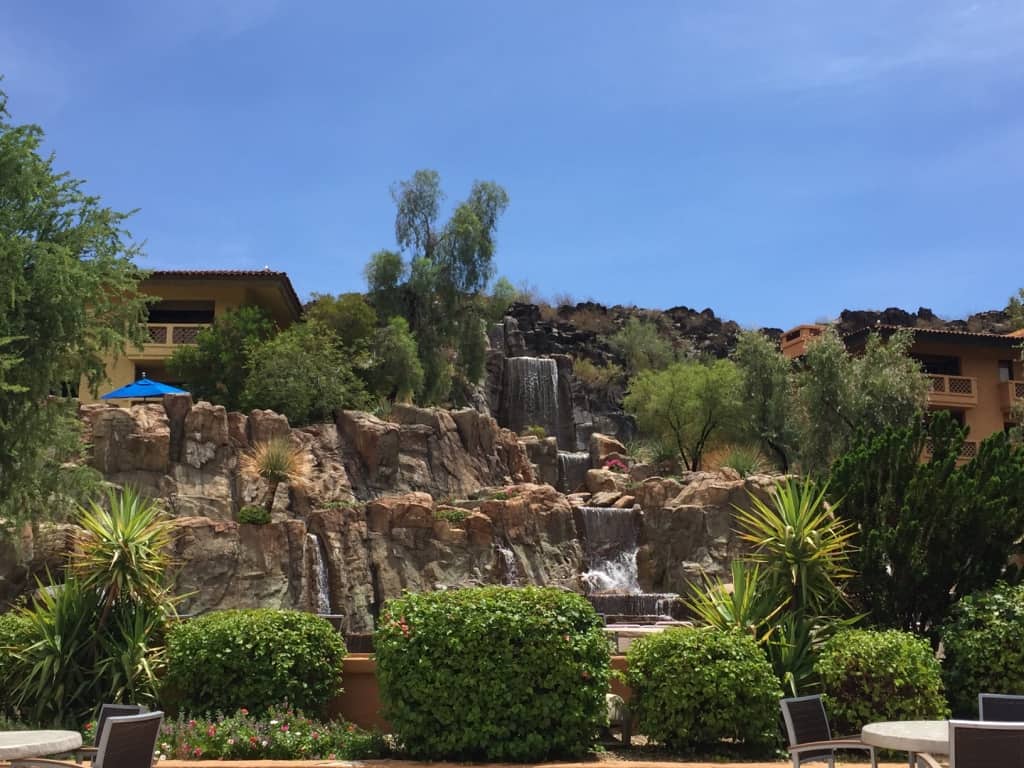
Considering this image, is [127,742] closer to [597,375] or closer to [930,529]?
[930,529]

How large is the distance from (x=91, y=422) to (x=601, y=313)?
48.9 meters

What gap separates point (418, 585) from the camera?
28422mm

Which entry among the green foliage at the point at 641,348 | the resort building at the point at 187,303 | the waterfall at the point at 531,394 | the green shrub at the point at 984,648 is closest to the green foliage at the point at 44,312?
the green shrub at the point at 984,648

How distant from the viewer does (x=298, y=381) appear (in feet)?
112

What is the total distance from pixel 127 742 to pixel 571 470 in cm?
3703

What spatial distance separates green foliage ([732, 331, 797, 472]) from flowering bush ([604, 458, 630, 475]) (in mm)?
5201

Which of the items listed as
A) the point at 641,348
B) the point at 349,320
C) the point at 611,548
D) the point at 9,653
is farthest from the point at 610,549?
the point at 641,348

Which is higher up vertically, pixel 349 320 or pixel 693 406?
pixel 349 320

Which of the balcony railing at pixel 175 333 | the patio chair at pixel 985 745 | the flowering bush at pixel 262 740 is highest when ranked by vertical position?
the balcony railing at pixel 175 333

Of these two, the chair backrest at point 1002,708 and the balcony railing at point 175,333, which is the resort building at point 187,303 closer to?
the balcony railing at point 175,333

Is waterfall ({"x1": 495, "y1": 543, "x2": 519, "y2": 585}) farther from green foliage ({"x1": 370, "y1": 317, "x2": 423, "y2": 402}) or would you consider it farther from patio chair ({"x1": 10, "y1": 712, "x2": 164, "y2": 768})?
patio chair ({"x1": 10, "y1": 712, "x2": 164, "y2": 768})

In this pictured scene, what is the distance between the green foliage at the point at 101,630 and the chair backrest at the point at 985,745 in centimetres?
841

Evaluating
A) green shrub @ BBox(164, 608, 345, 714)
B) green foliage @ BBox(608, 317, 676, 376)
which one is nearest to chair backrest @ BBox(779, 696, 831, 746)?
green shrub @ BBox(164, 608, 345, 714)

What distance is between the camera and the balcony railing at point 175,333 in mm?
40344
